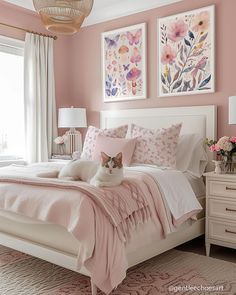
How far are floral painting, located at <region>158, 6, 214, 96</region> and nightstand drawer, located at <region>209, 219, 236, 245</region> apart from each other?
142 centimetres

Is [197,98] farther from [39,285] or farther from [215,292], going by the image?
[39,285]

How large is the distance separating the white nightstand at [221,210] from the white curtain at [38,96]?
7.72 feet

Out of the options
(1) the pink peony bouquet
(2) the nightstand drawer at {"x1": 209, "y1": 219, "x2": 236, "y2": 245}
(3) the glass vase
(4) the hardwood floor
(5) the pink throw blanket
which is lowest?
(4) the hardwood floor

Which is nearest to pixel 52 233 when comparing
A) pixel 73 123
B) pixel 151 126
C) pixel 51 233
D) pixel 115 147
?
pixel 51 233

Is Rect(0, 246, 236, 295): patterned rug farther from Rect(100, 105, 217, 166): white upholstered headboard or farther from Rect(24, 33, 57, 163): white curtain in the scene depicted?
Rect(24, 33, 57, 163): white curtain

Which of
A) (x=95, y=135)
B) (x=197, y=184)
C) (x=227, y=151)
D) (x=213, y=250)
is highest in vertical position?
(x=95, y=135)

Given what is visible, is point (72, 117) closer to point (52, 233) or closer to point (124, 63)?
point (124, 63)

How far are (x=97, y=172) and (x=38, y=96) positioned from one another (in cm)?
233

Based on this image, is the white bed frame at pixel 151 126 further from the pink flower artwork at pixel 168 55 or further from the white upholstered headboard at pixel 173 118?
the pink flower artwork at pixel 168 55

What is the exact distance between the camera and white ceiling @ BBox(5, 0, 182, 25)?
4.20 metres

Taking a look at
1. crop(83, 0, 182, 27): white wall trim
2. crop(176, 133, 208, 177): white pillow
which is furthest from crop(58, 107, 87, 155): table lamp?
crop(176, 133, 208, 177): white pillow

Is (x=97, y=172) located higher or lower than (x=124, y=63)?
lower

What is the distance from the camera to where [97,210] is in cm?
227

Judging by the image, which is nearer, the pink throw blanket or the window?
the pink throw blanket
